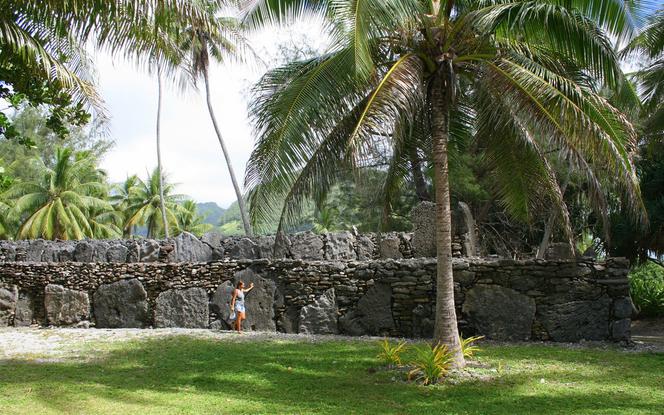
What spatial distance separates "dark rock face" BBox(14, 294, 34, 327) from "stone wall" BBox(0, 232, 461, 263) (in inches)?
66.0

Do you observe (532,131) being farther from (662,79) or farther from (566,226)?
(662,79)

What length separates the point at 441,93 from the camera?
9.79 m

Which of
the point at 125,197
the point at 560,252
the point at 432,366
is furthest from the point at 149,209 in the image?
the point at 432,366

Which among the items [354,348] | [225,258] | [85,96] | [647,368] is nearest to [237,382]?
[354,348]

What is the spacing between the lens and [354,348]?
11.6 metres

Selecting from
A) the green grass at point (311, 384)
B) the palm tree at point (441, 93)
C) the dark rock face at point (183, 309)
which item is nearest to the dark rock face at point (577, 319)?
the green grass at point (311, 384)

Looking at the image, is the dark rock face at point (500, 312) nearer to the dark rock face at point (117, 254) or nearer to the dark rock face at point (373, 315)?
the dark rock face at point (373, 315)

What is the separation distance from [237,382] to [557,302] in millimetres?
6171

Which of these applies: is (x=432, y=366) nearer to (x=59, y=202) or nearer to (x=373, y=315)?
(x=373, y=315)

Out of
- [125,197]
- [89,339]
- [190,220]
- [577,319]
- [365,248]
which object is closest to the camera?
[577,319]

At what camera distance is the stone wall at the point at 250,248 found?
1555 centimetres

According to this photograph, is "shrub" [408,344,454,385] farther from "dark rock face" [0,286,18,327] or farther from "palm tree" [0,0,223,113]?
"dark rock face" [0,286,18,327]

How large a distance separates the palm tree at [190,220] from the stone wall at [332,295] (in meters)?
32.6

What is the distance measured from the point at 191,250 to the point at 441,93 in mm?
8219
